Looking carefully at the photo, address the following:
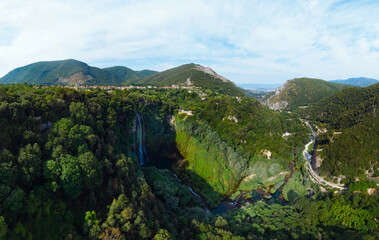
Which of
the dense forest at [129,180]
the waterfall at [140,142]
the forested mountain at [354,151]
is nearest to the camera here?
the dense forest at [129,180]

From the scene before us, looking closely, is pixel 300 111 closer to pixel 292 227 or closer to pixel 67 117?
pixel 292 227

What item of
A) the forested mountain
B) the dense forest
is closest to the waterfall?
the dense forest

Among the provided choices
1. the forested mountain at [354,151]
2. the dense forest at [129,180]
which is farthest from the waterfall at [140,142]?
the forested mountain at [354,151]

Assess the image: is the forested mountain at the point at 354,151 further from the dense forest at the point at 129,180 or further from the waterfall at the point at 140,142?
the waterfall at the point at 140,142

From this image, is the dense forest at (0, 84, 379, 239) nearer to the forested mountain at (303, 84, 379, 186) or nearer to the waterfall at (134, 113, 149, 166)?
the waterfall at (134, 113, 149, 166)

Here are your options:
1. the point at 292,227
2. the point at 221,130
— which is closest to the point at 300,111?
the point at 221,130
